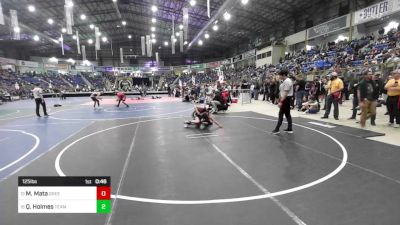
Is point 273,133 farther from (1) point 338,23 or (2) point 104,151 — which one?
(1) point 338,23

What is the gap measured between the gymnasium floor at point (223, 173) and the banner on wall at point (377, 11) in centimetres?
1535

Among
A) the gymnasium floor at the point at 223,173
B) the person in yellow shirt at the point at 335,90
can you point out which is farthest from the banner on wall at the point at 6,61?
the person in yellow shirt at the point at 335,90

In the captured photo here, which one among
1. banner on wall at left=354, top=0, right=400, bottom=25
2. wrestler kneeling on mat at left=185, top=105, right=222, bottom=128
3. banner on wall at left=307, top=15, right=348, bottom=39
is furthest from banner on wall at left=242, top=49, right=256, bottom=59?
wrestler kneeling on mat at left=185, top=105, right=222, bottom=128

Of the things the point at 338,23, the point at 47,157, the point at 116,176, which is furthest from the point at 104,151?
the point at 338,23

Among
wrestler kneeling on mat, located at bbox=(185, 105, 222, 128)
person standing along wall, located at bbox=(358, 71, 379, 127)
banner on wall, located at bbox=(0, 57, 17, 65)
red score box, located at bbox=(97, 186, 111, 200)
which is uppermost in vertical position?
banner on wall, located at bbox=(0, 57, 17, 65)

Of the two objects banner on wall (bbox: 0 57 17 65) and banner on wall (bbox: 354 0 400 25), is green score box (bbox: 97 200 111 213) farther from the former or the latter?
banner on wall (bbox: 0 57 17 65)

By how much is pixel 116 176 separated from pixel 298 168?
316 cm

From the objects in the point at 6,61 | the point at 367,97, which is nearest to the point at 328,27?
the point at 367,97

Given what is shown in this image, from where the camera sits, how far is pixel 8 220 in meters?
3.20

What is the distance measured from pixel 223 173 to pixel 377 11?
21.7 meters

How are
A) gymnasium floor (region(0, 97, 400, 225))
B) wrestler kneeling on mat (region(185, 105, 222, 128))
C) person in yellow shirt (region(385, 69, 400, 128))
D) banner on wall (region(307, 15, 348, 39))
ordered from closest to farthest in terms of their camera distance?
gymnasium floor (region(0, 97, 400, 225)) < person in yellow shirt (region(385, 69, 400, 128)) < wrestler kneeling on mat (region(185, 105, 222, 128)) < banner on wall (region(307, 15, 348, 39))

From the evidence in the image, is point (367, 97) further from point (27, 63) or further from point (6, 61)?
point (27, 63)
